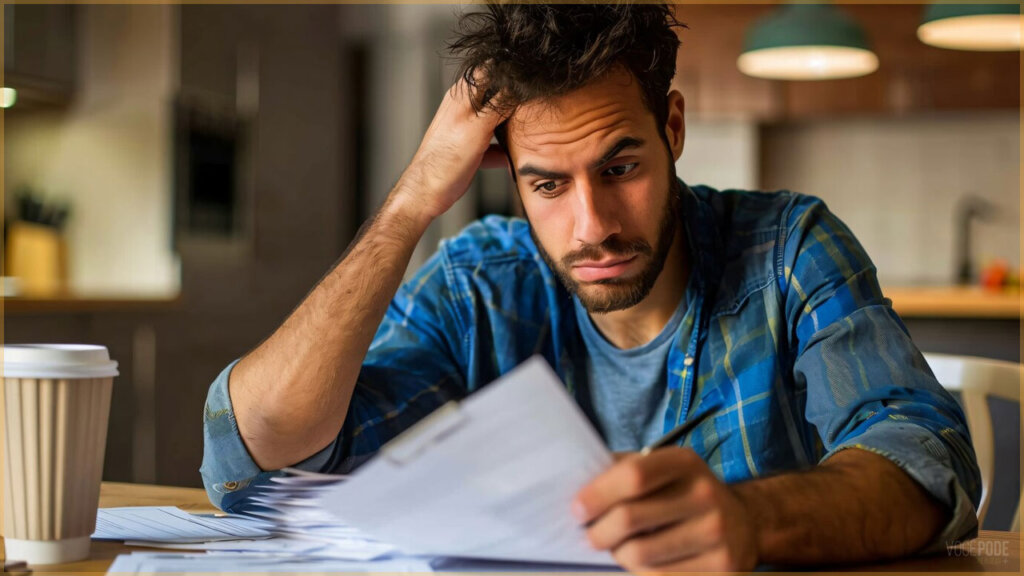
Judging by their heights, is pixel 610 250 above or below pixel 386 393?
above

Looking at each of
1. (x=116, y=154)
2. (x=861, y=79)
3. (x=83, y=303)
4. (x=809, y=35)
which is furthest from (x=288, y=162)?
(x=861, y=79)

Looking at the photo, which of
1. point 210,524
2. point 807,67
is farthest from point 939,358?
point 807,67

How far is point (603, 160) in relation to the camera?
108cm

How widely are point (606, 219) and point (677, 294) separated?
193mm

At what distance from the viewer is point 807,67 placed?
3355mm

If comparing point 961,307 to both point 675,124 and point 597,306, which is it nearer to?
point 675,124

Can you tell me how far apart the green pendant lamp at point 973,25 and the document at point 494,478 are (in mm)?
2318

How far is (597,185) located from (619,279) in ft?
0.34

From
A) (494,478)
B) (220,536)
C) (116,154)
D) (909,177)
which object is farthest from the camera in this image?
(909,177)

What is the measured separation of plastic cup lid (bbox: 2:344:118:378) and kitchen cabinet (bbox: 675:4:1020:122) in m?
4.18

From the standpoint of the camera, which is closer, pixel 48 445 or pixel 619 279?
pixel 48 445

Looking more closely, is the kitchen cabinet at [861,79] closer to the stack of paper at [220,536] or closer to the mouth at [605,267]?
the mouth at [605,267]

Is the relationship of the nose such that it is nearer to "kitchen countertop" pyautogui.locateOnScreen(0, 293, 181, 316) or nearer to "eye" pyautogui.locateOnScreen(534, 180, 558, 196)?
"eye" pyautogui.locateOnScreen(534, 180, 558, 196)

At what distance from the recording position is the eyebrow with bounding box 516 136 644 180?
3.55 ft
